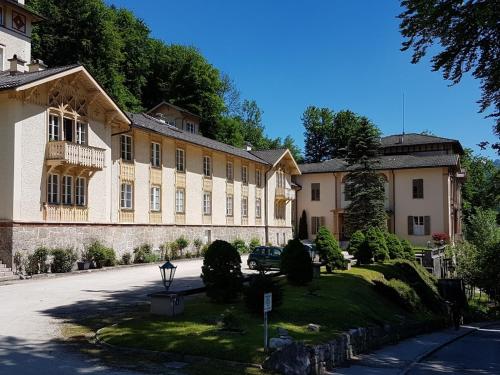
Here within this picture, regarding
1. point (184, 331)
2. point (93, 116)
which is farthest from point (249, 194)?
point (184, 331)

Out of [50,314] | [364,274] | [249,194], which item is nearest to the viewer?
[50,314]

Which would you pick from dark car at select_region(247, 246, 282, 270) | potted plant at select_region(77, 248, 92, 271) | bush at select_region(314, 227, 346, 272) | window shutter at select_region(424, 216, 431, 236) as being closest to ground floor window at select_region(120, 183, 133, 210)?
potted plant at select_region(77, 248, 92, 271)

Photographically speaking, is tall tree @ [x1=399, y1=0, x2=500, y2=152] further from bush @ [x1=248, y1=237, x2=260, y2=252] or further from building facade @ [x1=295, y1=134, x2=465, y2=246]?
building facade @ [x1=295, y1=134, x2=465, y2=246]

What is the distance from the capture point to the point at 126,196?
3359 centimetres

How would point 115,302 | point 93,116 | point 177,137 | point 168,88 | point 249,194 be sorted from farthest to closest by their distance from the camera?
point 168,88, point 249,194, point 177,137, point 93,116, point 115,302

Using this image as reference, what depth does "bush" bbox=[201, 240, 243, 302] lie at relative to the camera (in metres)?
16.3

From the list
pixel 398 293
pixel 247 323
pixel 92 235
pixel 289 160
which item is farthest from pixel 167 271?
pixel 289 160

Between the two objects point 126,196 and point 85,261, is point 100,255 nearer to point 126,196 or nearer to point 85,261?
point 85,261

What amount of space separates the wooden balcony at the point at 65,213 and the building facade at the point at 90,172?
2.1 inches

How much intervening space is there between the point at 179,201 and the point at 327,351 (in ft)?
91.0

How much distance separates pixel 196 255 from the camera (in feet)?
131

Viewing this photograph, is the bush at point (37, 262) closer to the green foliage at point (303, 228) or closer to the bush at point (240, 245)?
the bush at point (240, 245)

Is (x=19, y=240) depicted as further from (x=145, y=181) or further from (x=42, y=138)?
(x=145, y=181)

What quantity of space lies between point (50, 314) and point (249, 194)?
35068 mm
